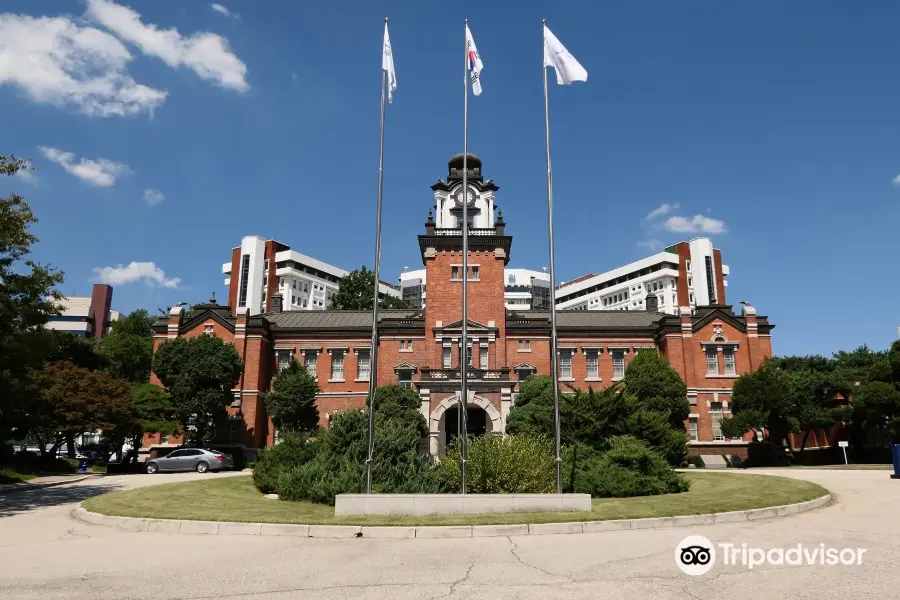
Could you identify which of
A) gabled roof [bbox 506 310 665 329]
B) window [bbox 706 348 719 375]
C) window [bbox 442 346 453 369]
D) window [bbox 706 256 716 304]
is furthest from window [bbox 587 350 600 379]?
window [bbox 706 256 716 304]

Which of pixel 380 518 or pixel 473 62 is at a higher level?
pixel 473 62

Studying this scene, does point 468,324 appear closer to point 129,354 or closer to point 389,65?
point 389,65

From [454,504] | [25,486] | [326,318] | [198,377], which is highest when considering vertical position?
[326,318]

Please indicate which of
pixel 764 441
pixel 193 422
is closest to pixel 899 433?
pixel 764 441

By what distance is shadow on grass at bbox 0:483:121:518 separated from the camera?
1750 centimetres

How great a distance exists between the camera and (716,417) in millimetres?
45438

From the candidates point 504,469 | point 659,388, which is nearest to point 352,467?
point 504,469

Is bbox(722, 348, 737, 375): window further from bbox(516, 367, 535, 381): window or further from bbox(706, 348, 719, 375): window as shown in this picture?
bbox(516, 367, 535, 381): window

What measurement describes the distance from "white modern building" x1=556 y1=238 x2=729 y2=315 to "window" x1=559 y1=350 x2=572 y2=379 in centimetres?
5081

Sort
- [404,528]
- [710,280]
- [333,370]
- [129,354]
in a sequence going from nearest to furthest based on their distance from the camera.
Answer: [404,528] < [333,370] < [129,354] < [710,280]

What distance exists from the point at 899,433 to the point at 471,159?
118 ft

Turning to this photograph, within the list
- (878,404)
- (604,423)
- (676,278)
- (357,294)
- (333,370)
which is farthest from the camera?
(676,278)

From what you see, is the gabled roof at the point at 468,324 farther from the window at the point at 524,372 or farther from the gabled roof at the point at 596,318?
the window at the point at 524,372

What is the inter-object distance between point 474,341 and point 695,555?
36188mm
